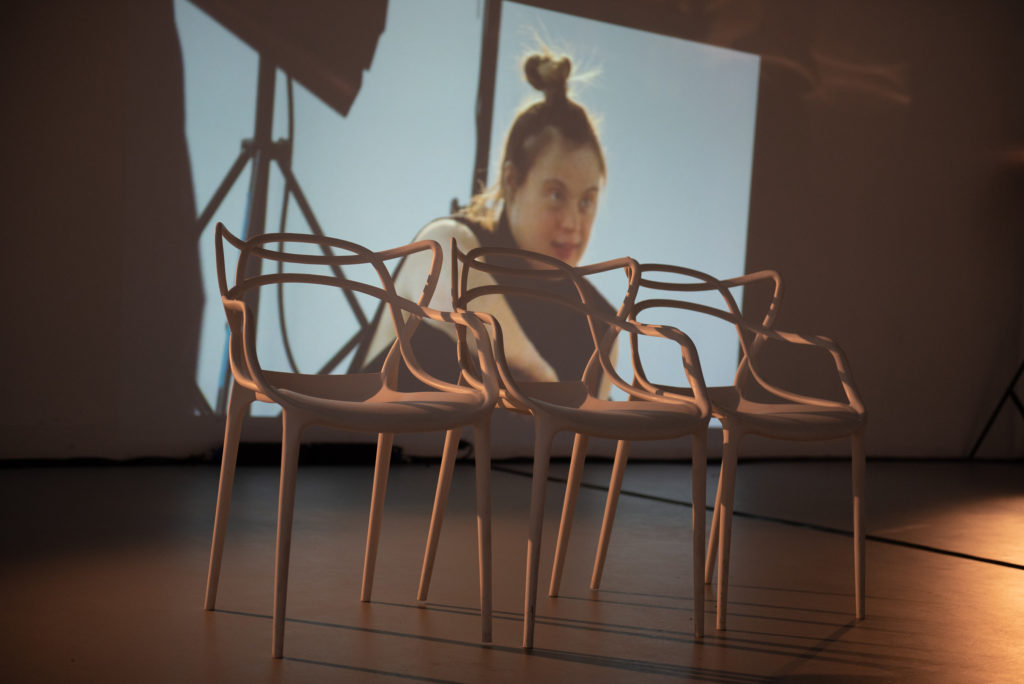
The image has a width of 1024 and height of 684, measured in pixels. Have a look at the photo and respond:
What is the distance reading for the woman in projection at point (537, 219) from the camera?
4.83m

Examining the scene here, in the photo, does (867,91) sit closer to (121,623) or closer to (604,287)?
(604,287)

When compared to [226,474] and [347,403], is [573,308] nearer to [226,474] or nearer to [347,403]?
[347,403]

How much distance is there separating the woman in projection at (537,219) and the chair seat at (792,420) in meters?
2.53

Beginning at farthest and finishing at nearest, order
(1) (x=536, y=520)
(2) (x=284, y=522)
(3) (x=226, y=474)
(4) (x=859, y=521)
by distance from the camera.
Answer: (4) (x=859, y=521) < (3) (x=226, y=474) < (1) (x=536, y=520) < (2) (x=284, y=522)

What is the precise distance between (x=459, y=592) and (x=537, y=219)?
284 cm

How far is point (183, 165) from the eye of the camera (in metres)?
4.20

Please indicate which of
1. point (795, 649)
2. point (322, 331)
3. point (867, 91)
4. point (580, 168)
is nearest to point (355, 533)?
point (795, 649)

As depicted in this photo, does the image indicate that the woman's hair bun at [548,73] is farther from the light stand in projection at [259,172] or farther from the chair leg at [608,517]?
the chair leg at [608,517]

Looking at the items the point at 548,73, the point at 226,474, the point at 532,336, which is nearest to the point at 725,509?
the point at 226,474

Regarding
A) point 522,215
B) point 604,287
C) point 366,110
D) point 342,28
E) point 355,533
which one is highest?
point 342,28

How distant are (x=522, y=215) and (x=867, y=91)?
241 cm

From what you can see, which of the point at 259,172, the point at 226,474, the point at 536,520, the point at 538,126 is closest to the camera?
the point at 536,520

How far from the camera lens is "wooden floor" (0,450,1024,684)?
1.86 meters

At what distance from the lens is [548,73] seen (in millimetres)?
4977
